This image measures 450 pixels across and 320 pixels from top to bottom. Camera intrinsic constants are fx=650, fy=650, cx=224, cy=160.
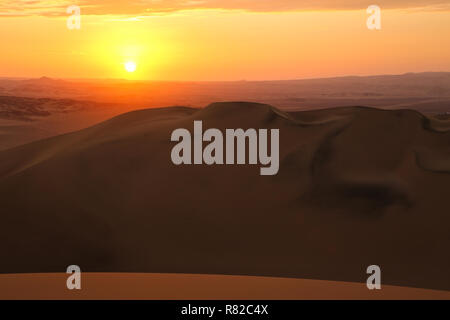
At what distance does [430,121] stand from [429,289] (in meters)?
7.97

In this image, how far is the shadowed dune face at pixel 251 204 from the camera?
13594 millimetres

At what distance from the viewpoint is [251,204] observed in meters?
15.5

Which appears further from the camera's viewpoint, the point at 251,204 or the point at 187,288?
the point at 251,204

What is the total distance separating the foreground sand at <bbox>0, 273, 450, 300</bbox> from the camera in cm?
1080

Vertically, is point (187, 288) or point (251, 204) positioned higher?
point (251, 204)

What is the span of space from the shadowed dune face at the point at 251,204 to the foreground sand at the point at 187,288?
2.90 ft

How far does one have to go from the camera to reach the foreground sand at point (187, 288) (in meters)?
10.8

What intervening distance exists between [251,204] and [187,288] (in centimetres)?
453

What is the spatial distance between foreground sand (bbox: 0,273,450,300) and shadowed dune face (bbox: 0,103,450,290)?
88cm

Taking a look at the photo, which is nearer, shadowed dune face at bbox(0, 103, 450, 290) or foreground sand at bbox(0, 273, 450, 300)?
foreground sand at bbox(0, 273, 450, 300)

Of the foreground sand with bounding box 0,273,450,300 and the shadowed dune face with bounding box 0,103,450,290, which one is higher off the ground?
the shadowed dune face with bounding box 0,103,450,290

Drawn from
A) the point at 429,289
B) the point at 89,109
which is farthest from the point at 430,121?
the point at 89,109

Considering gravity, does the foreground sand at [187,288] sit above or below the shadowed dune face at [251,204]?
below

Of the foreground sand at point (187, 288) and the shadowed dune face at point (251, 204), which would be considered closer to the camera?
the foreground sand at point (187, 288)
